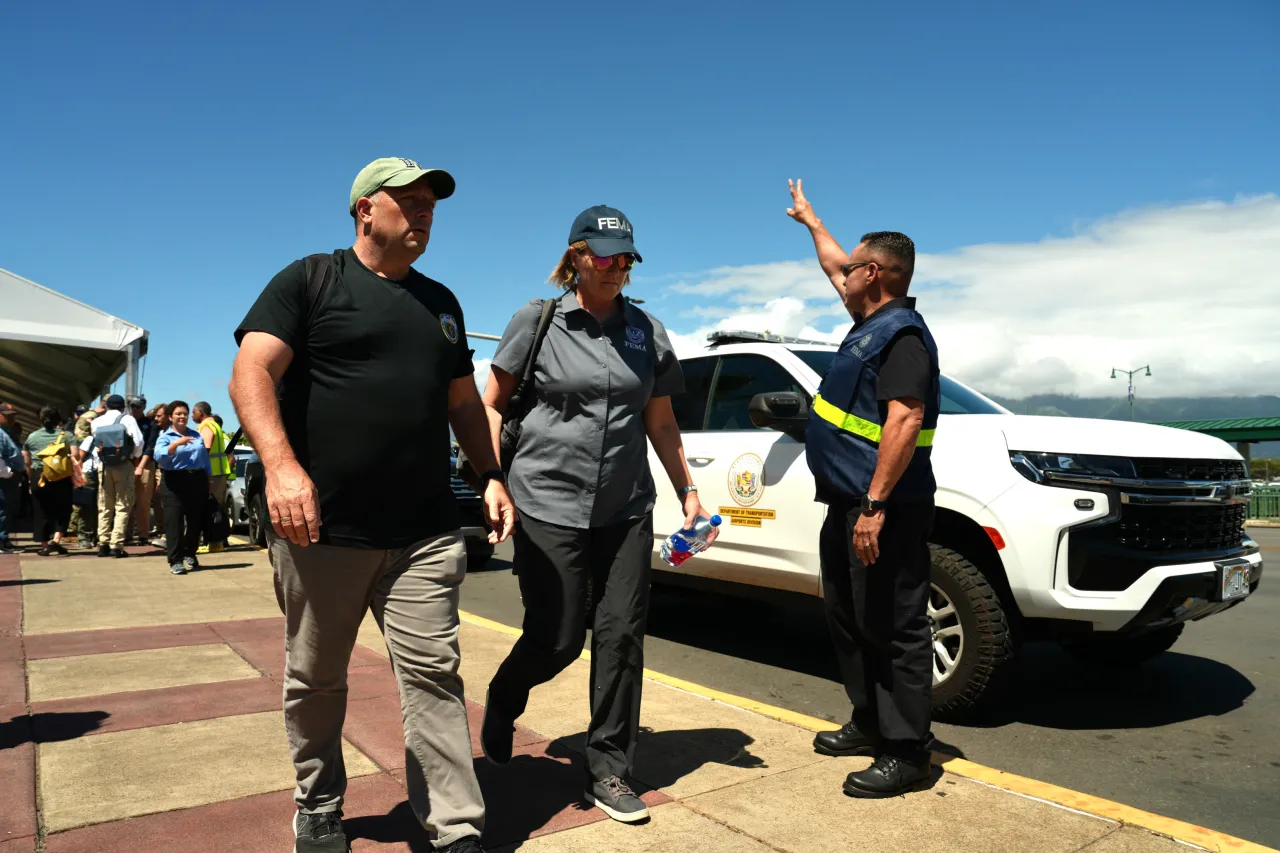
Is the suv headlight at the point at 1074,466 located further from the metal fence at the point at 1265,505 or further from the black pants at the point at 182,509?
the metal fence at the point at 1265,505

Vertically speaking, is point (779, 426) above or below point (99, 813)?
above

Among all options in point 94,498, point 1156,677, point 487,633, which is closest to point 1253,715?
point 1156,677

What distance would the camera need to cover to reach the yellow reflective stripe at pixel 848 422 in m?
3.52

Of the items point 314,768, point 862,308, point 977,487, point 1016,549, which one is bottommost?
point 314,768

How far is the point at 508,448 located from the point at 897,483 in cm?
138

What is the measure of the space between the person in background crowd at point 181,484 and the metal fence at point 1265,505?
2385cm

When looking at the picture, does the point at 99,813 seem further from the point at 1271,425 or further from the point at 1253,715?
the point at 1271,425

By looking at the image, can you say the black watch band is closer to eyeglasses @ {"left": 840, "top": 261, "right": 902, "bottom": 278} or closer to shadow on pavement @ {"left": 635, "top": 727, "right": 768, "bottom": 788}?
eyeglasses @ {"left": 840, "top": 261, "right": 902, "bottom": 278}

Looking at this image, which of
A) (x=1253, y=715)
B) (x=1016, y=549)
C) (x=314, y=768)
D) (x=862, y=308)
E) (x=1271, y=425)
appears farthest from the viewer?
(x=1271, y=425)

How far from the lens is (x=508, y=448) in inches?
135

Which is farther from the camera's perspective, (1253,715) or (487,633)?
(487,633)

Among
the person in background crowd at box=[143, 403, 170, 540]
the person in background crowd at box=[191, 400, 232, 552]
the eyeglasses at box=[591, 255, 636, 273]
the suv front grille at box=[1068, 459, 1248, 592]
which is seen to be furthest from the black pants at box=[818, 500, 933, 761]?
the person in background crowd at box=[191, 400, 232, 552]

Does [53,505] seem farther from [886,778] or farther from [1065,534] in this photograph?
[1065,534]

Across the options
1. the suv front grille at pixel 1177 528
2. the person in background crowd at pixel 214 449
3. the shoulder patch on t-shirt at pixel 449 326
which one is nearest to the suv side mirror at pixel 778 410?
the suv front grille at pixel 1177 528
